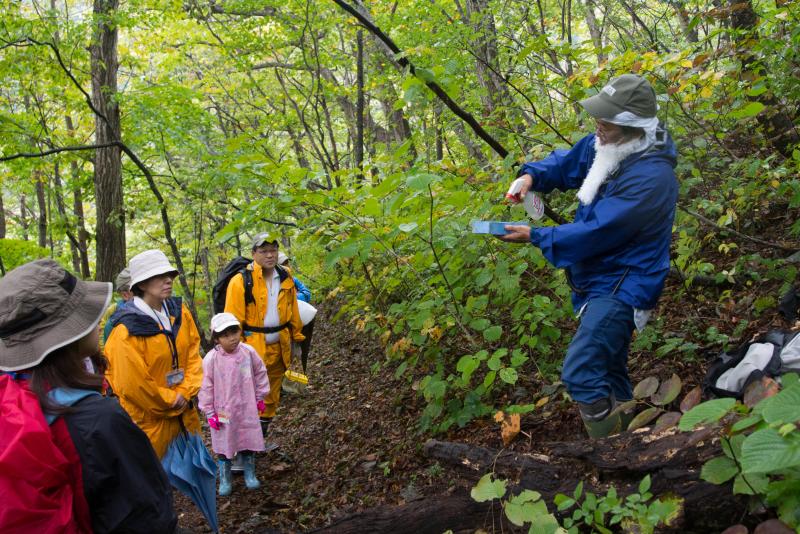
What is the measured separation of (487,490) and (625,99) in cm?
210

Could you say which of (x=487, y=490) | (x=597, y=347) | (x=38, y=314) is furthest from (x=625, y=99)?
(x=38, y=314)

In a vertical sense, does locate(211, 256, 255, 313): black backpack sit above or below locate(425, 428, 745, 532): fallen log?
above

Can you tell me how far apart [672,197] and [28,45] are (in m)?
9.59

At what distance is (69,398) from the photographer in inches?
75.8

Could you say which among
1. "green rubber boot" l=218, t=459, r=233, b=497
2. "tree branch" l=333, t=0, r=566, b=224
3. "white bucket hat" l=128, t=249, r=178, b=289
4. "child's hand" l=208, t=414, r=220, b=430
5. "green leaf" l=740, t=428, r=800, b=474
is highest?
"tree branch" l=333, t=0, r=566, b=224

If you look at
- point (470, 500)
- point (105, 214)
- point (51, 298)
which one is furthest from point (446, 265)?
point (105, 214)

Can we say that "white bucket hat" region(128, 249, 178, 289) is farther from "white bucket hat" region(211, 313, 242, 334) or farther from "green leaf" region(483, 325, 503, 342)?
"green leaf" region(483, 325, 503, 342)

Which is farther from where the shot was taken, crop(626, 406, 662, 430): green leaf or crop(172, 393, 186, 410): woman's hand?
crop(172, 393, 186, 410): woman's hand

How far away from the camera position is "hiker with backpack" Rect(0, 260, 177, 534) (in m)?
1.74

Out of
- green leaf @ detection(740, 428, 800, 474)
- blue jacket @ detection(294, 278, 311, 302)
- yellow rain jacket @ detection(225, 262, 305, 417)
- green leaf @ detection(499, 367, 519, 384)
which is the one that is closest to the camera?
green leaf @ detection(740, 428, 800, 474)

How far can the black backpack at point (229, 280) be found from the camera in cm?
577

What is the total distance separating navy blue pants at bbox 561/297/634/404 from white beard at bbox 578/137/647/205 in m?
0.61

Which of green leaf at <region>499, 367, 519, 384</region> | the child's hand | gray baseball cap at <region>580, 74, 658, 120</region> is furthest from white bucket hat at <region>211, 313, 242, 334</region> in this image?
gray baseball cap at <region>580, 74, 658, 120</region>

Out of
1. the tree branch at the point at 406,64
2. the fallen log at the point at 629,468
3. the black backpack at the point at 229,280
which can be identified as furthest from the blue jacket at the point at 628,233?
the black backpack at the point at 229,280
